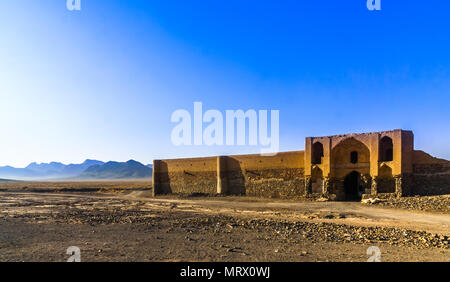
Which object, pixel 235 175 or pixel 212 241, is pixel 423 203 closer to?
pixel 212 241

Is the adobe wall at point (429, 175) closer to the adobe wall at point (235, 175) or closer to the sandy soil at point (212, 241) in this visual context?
the adobe wall at point (235, 175)

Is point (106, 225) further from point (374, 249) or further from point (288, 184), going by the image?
point (288, 184)

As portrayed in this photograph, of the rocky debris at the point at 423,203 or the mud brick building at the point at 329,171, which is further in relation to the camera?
the mud brick building at the point at 329,171

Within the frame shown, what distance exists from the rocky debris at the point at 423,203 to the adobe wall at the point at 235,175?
281 inches

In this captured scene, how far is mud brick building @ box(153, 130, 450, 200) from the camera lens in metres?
19.1

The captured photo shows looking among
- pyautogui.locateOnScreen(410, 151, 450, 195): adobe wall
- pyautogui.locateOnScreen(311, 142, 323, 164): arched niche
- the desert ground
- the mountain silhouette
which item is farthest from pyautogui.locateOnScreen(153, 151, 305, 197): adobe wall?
the mountain silhouette

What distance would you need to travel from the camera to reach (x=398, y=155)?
63.1 ft

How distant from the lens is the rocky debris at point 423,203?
596 inches

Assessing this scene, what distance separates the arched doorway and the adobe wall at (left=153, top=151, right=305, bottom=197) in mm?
3848

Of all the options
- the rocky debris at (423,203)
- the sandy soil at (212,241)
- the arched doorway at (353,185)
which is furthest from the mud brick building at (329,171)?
the sandy soil at (212,241)

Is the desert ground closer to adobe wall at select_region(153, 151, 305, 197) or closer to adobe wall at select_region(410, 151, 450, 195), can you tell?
adobe wall at select_region(410, 151, 450, 195)
